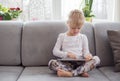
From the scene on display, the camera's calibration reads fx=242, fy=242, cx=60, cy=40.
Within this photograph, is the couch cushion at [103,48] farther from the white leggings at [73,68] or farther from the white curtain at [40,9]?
the white curtain at [40,9]

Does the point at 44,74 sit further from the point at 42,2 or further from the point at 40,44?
the point at 42,2

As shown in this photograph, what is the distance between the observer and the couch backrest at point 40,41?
2.27m

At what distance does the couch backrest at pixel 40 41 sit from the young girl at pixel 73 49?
115 millimetres

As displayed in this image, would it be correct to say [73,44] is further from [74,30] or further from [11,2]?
[11,2]

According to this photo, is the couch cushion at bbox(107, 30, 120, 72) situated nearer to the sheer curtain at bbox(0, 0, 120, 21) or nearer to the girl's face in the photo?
the girl's face

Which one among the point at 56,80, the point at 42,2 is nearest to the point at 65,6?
the point at 42,2

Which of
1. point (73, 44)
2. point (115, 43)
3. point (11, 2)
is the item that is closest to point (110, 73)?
point (115, 43)

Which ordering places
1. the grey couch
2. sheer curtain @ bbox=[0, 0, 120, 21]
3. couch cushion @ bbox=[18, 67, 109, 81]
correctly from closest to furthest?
1. couch cushion @ bbox=[18, 67, 109, 81]
2. the grey couch
3. sheer curtain @ bbox=[0, 0, 120, 21]

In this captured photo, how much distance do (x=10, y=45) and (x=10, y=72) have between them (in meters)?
0.34

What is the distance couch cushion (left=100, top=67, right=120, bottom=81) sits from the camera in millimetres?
1873

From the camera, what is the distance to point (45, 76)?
1905 mm

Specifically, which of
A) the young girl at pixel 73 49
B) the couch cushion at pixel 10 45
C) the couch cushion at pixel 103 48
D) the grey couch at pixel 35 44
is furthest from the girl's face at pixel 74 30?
the couch cushion at pixel 10 45

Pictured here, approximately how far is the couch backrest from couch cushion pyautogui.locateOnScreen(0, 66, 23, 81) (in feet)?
0.48

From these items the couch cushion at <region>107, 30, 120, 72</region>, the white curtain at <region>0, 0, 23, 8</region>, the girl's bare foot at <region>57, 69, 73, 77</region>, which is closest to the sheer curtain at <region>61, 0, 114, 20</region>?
the white curtain at <region>0, 0, 23, 8</region>
